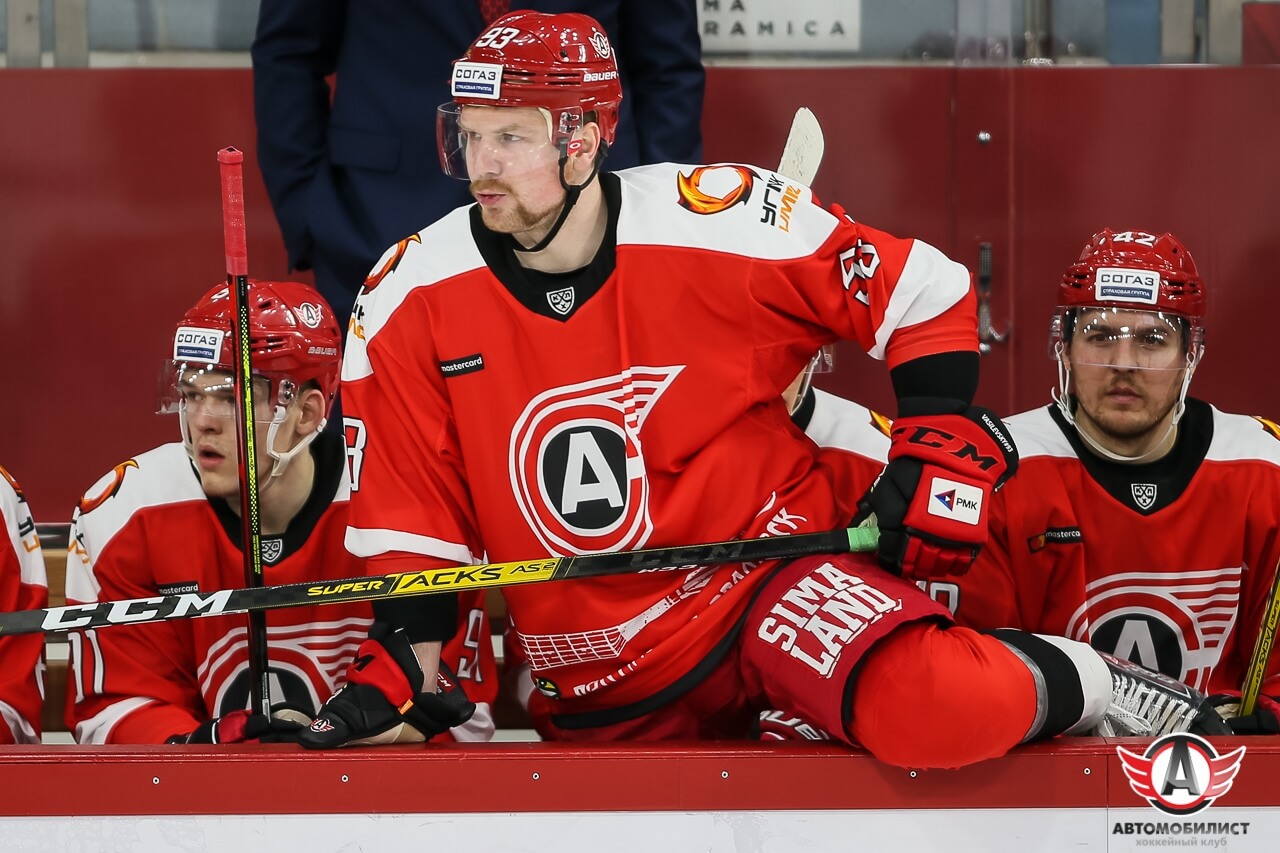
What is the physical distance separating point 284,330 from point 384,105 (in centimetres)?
43

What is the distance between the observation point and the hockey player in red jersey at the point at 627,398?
1.88m

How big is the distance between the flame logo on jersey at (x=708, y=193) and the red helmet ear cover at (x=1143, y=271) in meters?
0.66

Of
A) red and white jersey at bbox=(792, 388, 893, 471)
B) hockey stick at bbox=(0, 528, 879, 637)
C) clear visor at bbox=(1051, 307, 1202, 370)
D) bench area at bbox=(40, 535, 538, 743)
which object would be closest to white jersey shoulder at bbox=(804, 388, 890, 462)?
red and white jersey at bbox=(792, 388, 893, 471)

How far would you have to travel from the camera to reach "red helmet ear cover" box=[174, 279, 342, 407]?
2.29 metres

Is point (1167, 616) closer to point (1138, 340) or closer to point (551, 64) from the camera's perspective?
point (1138, 340)

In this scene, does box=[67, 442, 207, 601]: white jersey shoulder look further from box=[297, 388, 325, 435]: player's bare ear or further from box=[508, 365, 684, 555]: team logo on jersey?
box=[508, 365, 684, 555]: team logo on jersey

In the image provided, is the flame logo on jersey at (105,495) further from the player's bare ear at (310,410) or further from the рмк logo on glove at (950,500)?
the рмк logo on glove at (950,500)

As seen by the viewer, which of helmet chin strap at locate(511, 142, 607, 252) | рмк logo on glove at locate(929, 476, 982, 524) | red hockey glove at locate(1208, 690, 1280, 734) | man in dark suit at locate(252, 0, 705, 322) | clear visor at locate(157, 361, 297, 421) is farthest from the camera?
man in dark suit at locate(252, 0, 705, 322)

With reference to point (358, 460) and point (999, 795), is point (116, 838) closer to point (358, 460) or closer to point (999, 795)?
point (358, 460)

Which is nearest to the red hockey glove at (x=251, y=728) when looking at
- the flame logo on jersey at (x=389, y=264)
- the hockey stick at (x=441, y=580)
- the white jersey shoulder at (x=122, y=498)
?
the hockey stick at (x=441, y=580)

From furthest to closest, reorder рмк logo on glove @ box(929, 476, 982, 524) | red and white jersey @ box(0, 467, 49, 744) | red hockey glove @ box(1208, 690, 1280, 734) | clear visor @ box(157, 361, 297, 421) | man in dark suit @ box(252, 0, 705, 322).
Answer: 1. man in dark suit @ box(252, 0, 705, 322)
2. clear visor @ box(157, 361, 297, 421)
3. red and white jersey @ box(0, 467, 49, 744)
4. red hockey glove @ box(1208, 690, 1280, 734)
5. рмк logo on glove @ box(929, 476, 982, 524)

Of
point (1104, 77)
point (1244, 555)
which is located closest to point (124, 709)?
point (1244, 555)

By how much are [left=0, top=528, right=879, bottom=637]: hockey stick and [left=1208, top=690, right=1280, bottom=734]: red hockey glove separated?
0.56 metres

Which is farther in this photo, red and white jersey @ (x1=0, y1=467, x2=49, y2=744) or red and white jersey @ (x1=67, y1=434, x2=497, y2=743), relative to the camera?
red and white jersey @ (x1=67, y1=434, x2=497, y2=743)
